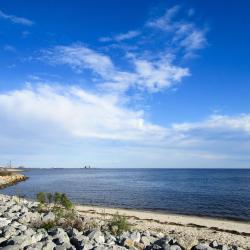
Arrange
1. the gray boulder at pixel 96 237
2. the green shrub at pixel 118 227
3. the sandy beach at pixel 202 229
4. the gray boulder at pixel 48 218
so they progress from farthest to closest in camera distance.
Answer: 1. the sandy beach at pixel 202 229
2. the gray boulder at pixel 48 218
3. the green shrub at pixel 118 227
4. the gray boulder at pixel 96 237

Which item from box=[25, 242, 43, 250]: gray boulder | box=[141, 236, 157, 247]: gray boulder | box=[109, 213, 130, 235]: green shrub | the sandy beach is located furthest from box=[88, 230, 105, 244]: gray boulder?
the sandy beach

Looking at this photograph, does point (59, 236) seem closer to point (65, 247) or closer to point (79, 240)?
point (79, 240)

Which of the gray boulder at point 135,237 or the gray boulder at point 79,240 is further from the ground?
the gray boulder at point 79,240

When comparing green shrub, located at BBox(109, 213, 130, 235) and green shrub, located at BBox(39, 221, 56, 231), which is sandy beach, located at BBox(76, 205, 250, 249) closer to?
green shrub, located at BBox(109, 213, 130, 235)

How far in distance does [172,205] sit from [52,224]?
2525cm

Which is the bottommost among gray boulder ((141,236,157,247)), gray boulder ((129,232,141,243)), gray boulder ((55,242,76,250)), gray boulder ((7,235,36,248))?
gray boulder ((141,236,157,247))

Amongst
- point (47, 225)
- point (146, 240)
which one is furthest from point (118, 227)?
point (47, 225)

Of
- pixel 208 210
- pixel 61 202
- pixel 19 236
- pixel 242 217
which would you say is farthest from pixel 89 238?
pixel 208 210

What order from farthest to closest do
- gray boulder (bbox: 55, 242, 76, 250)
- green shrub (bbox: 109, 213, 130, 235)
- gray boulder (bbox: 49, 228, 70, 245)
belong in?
green shrub (bbox: 109, 213, 130, 235), gray boulder (bbox: 49, 228, 70, 245), gray boulder (bbox: 55, 242, 76, 250)

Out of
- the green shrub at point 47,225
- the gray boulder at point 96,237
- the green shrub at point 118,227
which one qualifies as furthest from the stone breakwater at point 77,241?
the green shrub at point 118,227

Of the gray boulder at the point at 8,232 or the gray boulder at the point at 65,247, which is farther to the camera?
the gray boulder at the point at 8,232

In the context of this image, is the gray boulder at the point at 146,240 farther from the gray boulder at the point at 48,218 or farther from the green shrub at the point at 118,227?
the gray boulder at the point at 48,218

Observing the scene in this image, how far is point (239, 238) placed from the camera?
1950 centimetres

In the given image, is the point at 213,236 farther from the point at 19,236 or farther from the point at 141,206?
the point at 141,206
